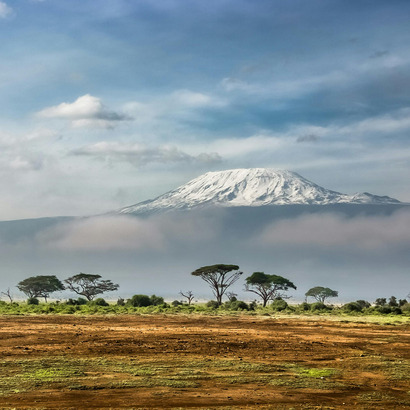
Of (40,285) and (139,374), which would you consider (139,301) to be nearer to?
(40,285)

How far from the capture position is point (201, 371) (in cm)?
2005

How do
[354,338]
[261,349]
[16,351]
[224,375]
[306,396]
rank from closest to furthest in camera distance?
[306,396]
[224,375]
[16,351]
[261,349]
[354,338]

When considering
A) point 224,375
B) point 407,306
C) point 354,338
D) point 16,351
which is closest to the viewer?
point 224,375

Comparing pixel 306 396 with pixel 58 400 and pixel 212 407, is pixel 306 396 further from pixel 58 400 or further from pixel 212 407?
pixel 58 400

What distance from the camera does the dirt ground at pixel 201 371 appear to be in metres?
16.1

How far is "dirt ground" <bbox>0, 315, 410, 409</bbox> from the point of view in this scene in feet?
52.7

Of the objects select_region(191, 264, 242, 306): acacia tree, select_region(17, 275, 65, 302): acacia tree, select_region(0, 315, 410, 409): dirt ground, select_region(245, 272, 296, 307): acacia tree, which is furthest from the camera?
select_region(17, 275, 65, 302): acacia tree

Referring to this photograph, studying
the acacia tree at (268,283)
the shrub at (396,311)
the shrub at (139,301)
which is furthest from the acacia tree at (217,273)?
the shrub at (396,311)

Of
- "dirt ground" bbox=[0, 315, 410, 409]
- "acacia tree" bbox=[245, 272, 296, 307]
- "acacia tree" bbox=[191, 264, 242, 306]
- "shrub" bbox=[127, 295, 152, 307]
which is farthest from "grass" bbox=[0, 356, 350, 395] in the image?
"acacia tree" bbox=[245, 272, 296, 307]

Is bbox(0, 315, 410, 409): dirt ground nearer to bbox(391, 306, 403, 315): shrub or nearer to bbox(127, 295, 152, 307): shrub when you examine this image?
bbox(391, 306, 403, 315): shrub

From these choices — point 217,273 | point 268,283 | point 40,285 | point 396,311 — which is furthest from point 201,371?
point 40,285

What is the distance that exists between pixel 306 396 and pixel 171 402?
→ 3857 mm

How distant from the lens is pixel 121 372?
64.7 ft

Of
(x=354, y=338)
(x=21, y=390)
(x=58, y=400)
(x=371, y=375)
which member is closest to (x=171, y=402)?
(x=58, y=400)
